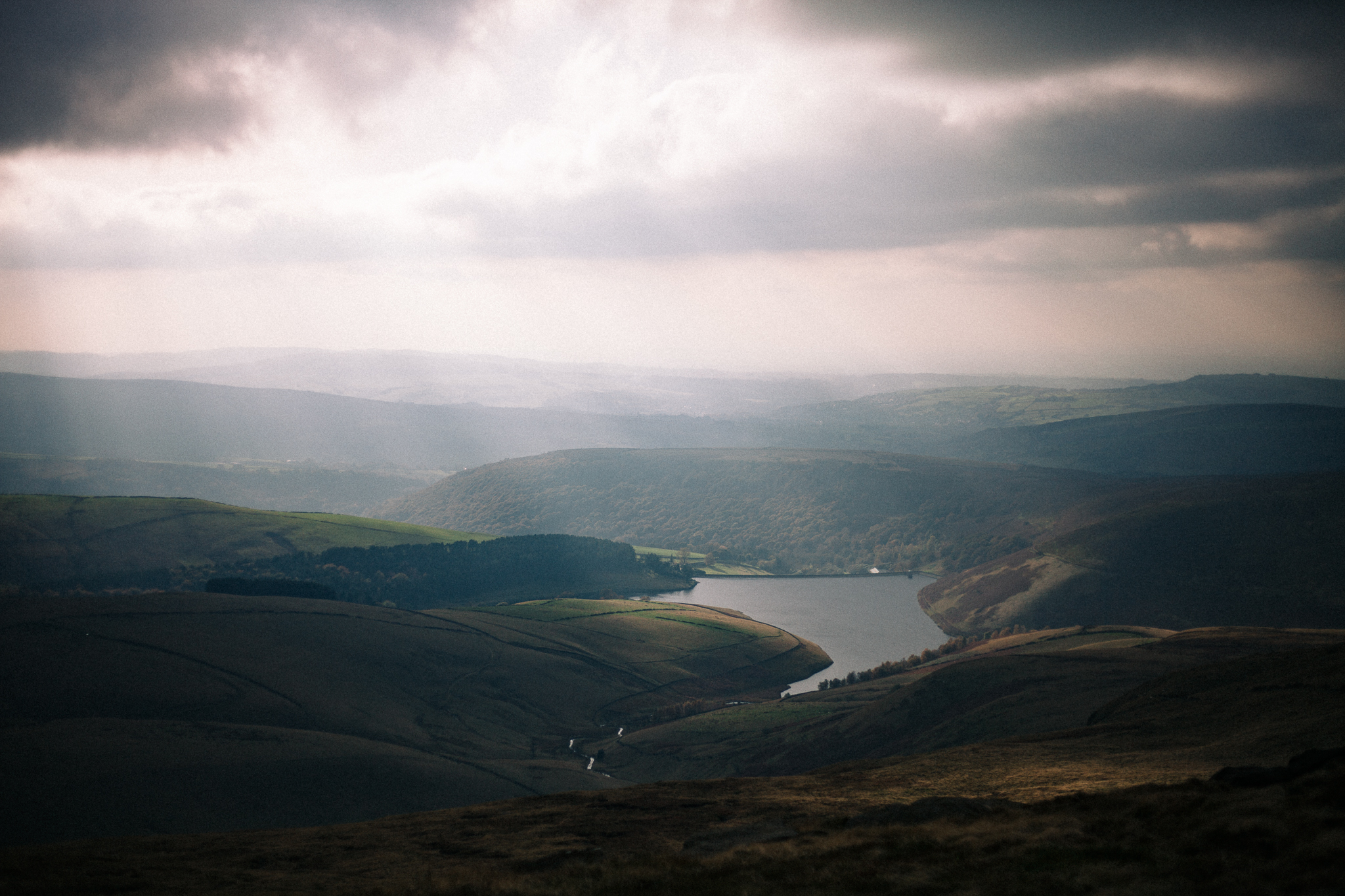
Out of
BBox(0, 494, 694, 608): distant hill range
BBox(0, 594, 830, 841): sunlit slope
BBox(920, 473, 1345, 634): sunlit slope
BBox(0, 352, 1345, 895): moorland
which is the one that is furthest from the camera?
BBox(0, 494, 694, 608): distant hill range

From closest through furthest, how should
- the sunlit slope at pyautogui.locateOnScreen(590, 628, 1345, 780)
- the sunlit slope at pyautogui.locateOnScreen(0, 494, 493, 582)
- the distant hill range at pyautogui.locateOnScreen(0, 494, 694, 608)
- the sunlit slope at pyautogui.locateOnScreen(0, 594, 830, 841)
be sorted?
the sunlit slope at pyautogui.locateOnScreen(590, 628, 1345, 780)
the sunlit slope at pyautogui.locateOnScreen(0, 594, 830, 841)
the distant hill range at pyautogui.locateOnScreen(0, 494, 694, 608)
the sunlit slope at pyautogui.locateOnScreen(0, 494, 493, 582)

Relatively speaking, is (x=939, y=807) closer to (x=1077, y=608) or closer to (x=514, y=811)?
(x=514, y=811)

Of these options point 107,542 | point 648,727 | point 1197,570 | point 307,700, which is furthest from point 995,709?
point 107,542

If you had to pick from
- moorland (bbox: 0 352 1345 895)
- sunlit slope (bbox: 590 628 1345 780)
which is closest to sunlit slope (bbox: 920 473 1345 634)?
moorland (bbox: 0 352 1345 895)

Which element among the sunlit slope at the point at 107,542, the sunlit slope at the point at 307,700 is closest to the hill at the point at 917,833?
the sunlit slope at the point at 307,700

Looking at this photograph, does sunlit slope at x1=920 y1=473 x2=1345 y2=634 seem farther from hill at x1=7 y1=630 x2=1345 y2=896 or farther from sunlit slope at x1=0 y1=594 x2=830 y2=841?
hill at x1=7 y1=630 x2=1345 y2=896

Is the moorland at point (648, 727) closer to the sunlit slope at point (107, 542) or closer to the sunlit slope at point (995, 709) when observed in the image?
the sunlit slope at point (995, 709)

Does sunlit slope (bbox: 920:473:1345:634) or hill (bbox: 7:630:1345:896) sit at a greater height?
hill (bbox: 7:630:1345:896)

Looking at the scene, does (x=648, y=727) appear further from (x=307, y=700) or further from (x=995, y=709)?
(x=995, y=709)
